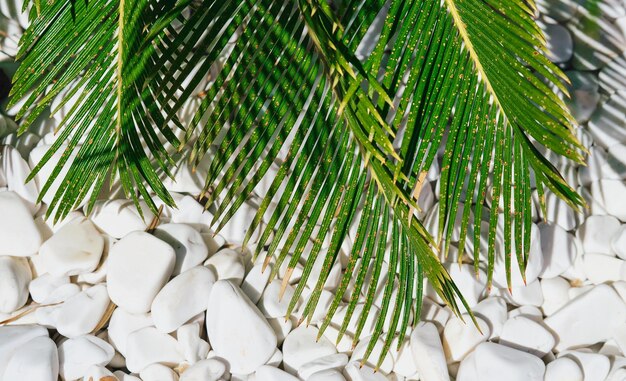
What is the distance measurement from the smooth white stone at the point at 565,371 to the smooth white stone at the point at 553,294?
15cm

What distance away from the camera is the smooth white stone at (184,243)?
1389 millimetres

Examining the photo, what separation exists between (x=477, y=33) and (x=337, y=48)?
0.21 meters

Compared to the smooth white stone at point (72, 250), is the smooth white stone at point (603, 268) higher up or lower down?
lower down

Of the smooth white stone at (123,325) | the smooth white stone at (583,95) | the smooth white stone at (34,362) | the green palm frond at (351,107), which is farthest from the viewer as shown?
the smooth white stone at (583,95)

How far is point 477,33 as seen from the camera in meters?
1.06

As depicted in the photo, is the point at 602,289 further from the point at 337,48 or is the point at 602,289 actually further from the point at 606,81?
the point at 337,48

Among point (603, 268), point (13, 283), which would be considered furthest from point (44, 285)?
point (603, 268)

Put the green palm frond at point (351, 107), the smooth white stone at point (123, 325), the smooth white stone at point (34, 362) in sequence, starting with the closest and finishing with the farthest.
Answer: the green palm frond at point (351, 107)
the smooth white stone at point (34, 362)
the smooth white stone at point (123, 325)

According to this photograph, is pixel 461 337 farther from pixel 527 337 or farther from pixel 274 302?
pixel 274 302

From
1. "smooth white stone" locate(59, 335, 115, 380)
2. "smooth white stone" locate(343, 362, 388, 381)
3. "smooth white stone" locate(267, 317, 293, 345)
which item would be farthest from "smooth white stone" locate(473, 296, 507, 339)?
"smooth white stone" locate(59, 335, 115, 380)

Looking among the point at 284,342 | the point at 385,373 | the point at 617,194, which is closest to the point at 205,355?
the point at 284,342

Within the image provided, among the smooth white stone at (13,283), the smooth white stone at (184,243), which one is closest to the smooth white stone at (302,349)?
the smooth white stone at (184,243)

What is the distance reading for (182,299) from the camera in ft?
4.37

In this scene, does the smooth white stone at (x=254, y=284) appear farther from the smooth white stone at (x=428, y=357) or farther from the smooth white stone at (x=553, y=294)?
the smooth white stone at (x=553, y=294)
